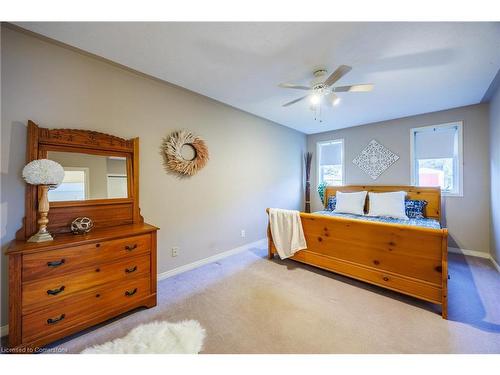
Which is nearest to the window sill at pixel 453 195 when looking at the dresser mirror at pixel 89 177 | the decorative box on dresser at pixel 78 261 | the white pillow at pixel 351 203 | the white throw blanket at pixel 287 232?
the white pillow at pixel 351 203

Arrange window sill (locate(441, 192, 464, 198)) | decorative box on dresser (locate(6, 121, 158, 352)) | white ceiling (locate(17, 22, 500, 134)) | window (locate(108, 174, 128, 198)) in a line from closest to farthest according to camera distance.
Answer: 1. decorative box on dresser (locate(6, 121, 158, 352))
2. white ceiling (locate(17, 22, 500, 134))
3. window (locate(108, 174, 128, 198))
4. window sill (locate(441, 192, 464, 198))

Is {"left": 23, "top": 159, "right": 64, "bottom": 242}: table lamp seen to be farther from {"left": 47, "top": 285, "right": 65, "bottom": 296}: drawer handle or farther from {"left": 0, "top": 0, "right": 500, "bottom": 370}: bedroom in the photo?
{"left": 47, "top": 285, "right": 65, "bottom": 296}: drawer handle

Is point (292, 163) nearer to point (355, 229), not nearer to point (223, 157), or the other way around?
point (223, 157)

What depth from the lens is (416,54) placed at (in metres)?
1.94

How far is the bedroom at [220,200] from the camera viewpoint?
1544 millimetres

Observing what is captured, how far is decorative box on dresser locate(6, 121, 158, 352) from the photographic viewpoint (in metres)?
1.36

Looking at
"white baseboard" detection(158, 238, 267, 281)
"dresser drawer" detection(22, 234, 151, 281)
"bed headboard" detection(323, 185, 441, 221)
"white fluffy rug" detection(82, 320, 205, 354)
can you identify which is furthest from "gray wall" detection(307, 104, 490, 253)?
"dresser drawer" detection(22, 234, 151, 281)

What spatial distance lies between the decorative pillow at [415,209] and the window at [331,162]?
1380mm

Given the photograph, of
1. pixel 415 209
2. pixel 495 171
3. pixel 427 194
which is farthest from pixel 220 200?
pixel 495 171

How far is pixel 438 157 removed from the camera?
360 cm

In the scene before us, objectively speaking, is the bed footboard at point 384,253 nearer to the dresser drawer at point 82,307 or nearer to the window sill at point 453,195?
the dresser drawer at point 82,307

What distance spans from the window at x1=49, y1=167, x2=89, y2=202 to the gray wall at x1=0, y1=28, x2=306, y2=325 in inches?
8.8

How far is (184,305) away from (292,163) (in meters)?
3.63

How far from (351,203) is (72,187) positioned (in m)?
4.11
